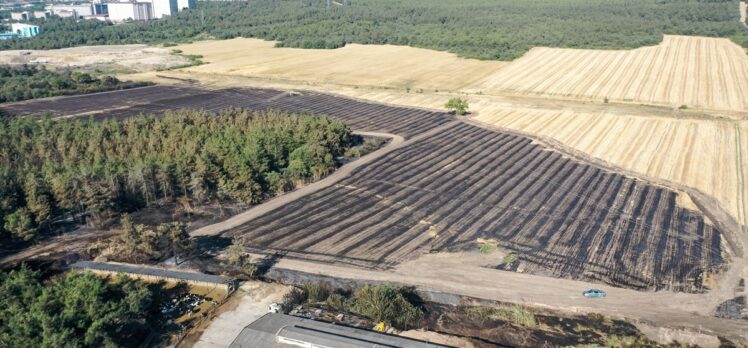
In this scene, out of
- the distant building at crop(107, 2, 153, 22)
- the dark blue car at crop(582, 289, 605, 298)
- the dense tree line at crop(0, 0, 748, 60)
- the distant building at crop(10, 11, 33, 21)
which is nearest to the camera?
the dark blue car at crop(582, 289, 605, 298)

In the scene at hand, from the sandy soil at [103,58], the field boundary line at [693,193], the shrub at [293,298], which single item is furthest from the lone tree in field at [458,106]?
the sandy soil at [103,58]

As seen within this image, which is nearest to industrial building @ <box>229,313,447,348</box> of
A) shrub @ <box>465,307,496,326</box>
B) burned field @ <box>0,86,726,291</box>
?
shrub @ <box>465,307,496,326</box>

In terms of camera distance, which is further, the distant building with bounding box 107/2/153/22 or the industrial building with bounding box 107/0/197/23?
the industrial building with bounding box 107/0/197/23

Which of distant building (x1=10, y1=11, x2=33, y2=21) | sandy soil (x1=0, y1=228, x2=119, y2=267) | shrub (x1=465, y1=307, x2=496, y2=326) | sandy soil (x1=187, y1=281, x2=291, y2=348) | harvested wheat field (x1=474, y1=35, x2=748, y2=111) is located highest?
distant building (x1=10, y1=11, x2=33, y2=21)

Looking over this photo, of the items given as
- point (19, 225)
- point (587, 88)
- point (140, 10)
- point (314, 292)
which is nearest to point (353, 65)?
point (587, 88)

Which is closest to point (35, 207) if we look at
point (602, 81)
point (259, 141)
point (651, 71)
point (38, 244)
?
point (38, 244)

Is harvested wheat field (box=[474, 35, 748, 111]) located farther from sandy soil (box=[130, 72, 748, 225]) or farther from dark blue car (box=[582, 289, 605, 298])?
dark blue car (box=[582, 289, 605, 298])

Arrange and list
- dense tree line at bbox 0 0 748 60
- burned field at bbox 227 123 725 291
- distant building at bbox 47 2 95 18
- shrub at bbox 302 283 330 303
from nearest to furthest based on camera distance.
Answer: shrub at bbox 302 283 330 303 < burned field at bbox 227 123 725 291 < dense tree line at bbox 0 0 748 60 < distant building at bbox 47 2 95 18

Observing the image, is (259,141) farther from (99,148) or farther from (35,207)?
(35,207)

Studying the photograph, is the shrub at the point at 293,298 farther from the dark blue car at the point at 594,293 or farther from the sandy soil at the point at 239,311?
the dark blue car at the point at 594,293

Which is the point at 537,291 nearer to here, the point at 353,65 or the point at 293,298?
the point at 293,298
